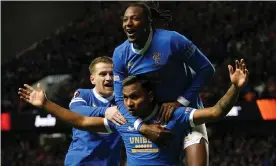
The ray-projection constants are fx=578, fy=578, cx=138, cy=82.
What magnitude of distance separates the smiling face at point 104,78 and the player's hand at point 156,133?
128cm

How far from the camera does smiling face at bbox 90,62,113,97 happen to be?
18.0 feet

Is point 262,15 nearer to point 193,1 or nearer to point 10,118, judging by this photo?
point 193,1

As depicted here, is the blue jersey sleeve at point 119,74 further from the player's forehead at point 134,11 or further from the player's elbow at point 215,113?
the player's elbow at point 215,113

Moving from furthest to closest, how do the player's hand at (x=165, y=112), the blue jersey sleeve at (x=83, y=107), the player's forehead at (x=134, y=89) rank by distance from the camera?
the blue jersey sleeve at (x=83, y=107)
the player's hand at (x=165, y=112)
the player's forehead at (x=134, y=89)

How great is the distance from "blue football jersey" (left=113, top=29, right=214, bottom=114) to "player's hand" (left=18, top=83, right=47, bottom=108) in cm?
60

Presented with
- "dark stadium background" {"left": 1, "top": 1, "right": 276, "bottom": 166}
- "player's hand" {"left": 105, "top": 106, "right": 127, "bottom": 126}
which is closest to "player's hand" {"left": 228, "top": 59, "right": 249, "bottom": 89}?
"player's hand" {"left": 105, "top": 106, "right": 127, "bottom": 126}

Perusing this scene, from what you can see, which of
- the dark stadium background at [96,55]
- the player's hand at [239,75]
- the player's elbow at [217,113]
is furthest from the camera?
the dark stadium background at [96,55]

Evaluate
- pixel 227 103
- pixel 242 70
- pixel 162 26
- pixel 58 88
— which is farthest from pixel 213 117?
pixel 58 88

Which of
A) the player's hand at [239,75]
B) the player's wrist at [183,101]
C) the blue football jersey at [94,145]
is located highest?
the player's hand at [239,75]

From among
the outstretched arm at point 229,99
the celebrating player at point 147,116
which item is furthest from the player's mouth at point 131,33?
the outstretched arm at point 229,99

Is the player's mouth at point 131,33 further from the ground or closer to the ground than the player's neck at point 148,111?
further from the ground

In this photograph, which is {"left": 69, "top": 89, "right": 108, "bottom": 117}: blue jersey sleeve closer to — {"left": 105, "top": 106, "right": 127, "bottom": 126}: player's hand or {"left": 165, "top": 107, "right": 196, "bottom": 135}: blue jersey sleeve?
{"left": 105, "top": 106, "right": 127, "bottom": 126}: player's hand

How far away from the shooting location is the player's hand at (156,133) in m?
4.25

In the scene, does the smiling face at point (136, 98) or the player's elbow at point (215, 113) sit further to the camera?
the smiling face at point (136, 98)
